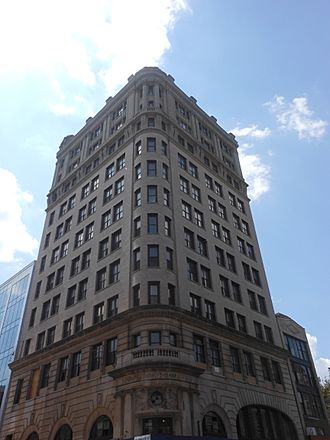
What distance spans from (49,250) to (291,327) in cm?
3407

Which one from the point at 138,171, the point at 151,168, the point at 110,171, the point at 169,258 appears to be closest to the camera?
the point at 169,258

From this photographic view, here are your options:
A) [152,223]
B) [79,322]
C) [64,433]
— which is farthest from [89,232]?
[64,433]

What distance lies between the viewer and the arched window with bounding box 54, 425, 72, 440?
109 feet

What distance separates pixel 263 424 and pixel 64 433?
1832 cm

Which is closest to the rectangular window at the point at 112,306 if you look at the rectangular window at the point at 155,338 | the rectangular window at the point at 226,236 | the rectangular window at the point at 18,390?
the rectangular window at the point at 155,338

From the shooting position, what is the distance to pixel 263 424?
35250 mm

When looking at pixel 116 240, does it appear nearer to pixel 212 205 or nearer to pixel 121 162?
pixel 121 162

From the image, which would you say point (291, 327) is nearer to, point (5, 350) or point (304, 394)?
point (304, 394)

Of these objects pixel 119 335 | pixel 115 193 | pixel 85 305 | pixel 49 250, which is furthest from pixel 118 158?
pixel 119 335

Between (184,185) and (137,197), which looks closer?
(137,197)

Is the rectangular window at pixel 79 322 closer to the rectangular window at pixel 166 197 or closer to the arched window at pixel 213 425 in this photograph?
the rectangular window at pixel 166 197

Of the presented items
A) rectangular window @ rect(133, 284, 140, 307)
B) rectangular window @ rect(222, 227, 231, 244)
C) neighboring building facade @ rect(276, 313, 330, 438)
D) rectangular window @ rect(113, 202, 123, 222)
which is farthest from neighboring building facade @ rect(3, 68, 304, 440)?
neighboring building facade @ rect(276, 313, 330, 438)

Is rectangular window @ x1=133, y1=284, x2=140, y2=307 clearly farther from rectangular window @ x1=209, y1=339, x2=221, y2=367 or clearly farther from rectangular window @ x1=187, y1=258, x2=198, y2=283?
rectangular window @ x1=209, y1=339, x2=221, y2=367

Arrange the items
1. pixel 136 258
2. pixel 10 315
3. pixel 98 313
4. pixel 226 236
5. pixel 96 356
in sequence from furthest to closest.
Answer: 1. pixel 10 315
2. pixel 226 236
3. pixel 98 313
4. pixel 136 258
5. pixel 96 356
